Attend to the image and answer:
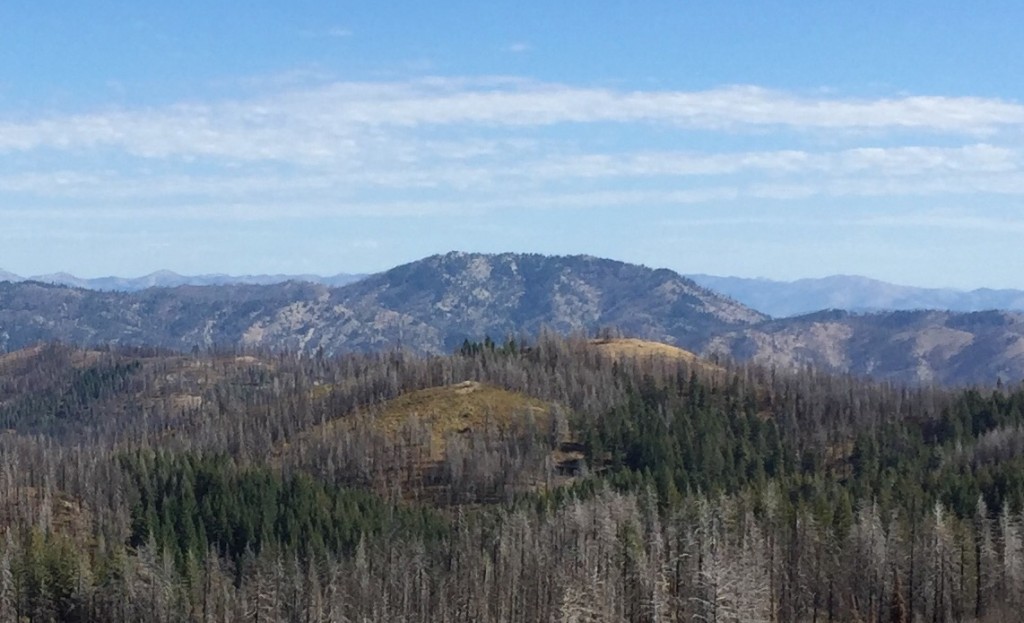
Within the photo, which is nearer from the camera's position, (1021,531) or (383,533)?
(1021,531)

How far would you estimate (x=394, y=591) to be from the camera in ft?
509

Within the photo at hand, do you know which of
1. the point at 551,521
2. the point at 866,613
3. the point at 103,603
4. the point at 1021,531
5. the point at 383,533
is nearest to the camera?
the point at 866,613

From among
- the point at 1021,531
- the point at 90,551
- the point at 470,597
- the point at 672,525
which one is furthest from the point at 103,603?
the point at 1021,531

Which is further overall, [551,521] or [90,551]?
[90,551]

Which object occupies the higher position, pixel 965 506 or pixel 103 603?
pixel 965 506

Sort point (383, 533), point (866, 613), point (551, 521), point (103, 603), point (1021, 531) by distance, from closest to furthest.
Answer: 1. point (866, 613)
2. point (1021, 531)
3. point (103, 603)
4. point (551, 521)
5. point (383, 533)

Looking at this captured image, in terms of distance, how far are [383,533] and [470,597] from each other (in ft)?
147

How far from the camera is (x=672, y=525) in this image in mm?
164625

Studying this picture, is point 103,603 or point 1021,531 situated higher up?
point 1021,531

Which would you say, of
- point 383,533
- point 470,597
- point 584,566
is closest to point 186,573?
point 383,533

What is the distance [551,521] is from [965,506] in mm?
63379

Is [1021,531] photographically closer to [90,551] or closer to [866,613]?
[866,613]

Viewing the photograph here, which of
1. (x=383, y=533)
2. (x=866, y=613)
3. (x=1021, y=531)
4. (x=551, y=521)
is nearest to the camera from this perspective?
(x=866, y=613)

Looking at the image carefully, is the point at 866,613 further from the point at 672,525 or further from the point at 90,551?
the point at 90,551
